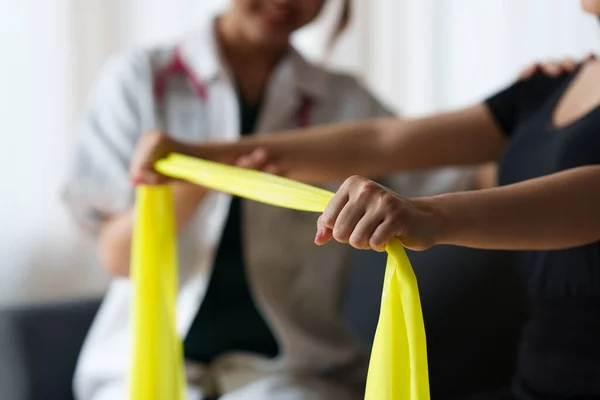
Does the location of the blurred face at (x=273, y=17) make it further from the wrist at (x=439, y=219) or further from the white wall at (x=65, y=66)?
the wrist at (x=439, y=219)

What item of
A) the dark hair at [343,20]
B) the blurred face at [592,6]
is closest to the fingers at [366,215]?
the blurred face at [592,6]

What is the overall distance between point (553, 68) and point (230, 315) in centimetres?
48

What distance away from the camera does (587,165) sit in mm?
771

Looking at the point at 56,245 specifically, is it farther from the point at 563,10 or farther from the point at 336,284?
the point at 563,10

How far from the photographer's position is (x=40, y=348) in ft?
3.87

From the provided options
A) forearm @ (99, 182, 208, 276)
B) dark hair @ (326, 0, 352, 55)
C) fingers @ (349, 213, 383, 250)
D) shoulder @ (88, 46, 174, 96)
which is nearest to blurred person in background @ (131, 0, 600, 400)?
fingers @ (349, 213, 383, 250)

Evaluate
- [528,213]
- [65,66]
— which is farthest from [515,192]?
[65,66]

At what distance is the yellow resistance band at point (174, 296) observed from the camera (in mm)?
602

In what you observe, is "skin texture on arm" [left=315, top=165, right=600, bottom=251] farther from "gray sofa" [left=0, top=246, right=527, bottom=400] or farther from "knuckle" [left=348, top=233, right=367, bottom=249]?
"gray sofa" [left=0, top=246, right=527, bottom=400]

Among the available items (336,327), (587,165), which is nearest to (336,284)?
(336,327)

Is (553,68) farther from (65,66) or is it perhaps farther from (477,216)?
(65,66)

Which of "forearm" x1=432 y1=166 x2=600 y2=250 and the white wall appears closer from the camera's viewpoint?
"forearm" x1=432 y1=166 x2=600 y2=250

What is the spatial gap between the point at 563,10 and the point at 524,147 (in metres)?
0.60

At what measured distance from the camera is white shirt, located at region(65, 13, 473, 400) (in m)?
1.10
